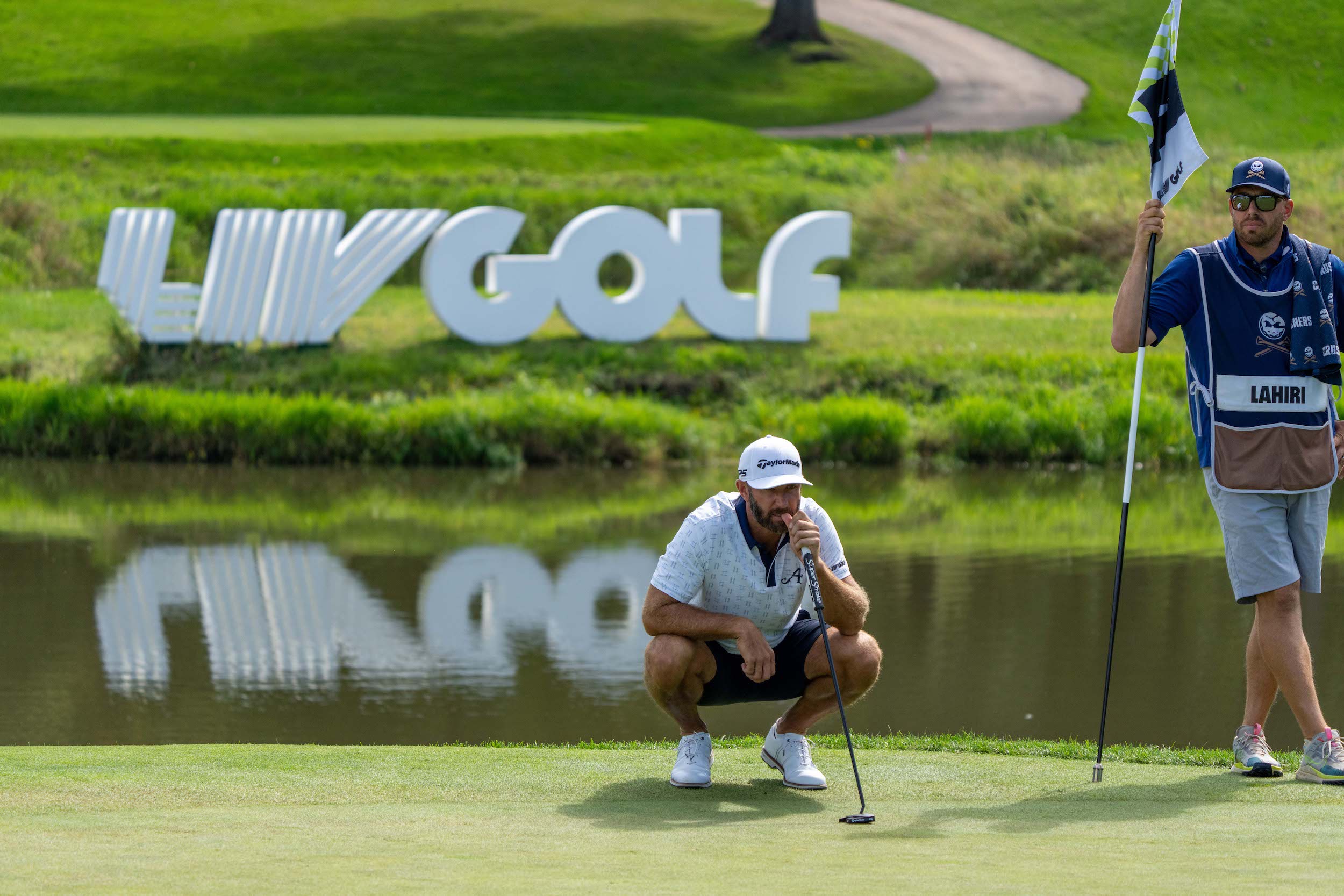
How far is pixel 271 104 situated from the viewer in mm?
43781

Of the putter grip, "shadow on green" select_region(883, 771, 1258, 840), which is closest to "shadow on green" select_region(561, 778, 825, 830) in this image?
"shadow on green" select_region(883, 771, 1258, 840)

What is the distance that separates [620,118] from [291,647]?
3102 centimetres

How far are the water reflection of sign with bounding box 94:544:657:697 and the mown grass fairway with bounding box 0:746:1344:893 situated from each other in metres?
2.98

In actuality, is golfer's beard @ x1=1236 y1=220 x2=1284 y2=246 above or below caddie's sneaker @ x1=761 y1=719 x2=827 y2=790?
above

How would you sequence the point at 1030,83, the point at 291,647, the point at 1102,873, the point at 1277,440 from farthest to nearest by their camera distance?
the point at 1030,83
the point at 291,647
the point at 1277,440
the point at 1102,873

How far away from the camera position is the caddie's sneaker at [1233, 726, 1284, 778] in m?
6.23

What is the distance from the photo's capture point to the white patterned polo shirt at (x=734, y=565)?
235 inches

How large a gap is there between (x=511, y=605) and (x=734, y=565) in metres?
6.06

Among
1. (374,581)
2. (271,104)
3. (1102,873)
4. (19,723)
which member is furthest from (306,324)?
(271,104)

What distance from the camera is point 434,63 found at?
47.9 m

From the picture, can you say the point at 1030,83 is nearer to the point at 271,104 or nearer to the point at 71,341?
the point at 271,104

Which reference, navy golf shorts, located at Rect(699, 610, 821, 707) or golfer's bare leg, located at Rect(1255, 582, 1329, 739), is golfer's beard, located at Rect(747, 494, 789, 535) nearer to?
navy golf shorts, located at Rect(699, 610, 821, 707)

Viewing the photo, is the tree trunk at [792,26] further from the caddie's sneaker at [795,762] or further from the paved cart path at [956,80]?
the caddie's sneaker at [795,762]

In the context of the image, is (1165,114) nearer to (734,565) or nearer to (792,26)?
(734,565)
